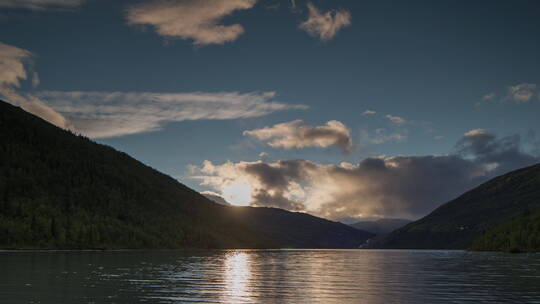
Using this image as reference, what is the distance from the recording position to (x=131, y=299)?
140 feet

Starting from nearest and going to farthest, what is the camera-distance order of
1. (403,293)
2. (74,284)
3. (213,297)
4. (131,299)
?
(131,299) → (213,297) → (403,293) → (74,284)

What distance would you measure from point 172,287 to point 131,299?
1289cm

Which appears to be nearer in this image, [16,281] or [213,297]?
[213,297]

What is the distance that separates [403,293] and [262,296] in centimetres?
1447

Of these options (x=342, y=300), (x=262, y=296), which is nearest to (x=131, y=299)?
(x=262, y=296)

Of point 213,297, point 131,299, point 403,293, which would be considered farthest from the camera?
point 403,293

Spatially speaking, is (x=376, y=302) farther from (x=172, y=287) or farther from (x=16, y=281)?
(x=16, y=281)

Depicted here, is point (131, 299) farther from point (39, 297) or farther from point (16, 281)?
point (16, 281)

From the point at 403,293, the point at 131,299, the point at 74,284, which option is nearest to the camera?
the point at 131,299

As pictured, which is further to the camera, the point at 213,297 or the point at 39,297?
the point at 213,297

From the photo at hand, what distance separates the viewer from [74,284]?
55250 millimetres

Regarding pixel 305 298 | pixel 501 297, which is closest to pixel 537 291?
pixel 501 297

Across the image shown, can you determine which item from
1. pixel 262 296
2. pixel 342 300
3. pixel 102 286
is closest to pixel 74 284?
pixel 102 286

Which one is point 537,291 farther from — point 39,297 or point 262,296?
point 39,297
